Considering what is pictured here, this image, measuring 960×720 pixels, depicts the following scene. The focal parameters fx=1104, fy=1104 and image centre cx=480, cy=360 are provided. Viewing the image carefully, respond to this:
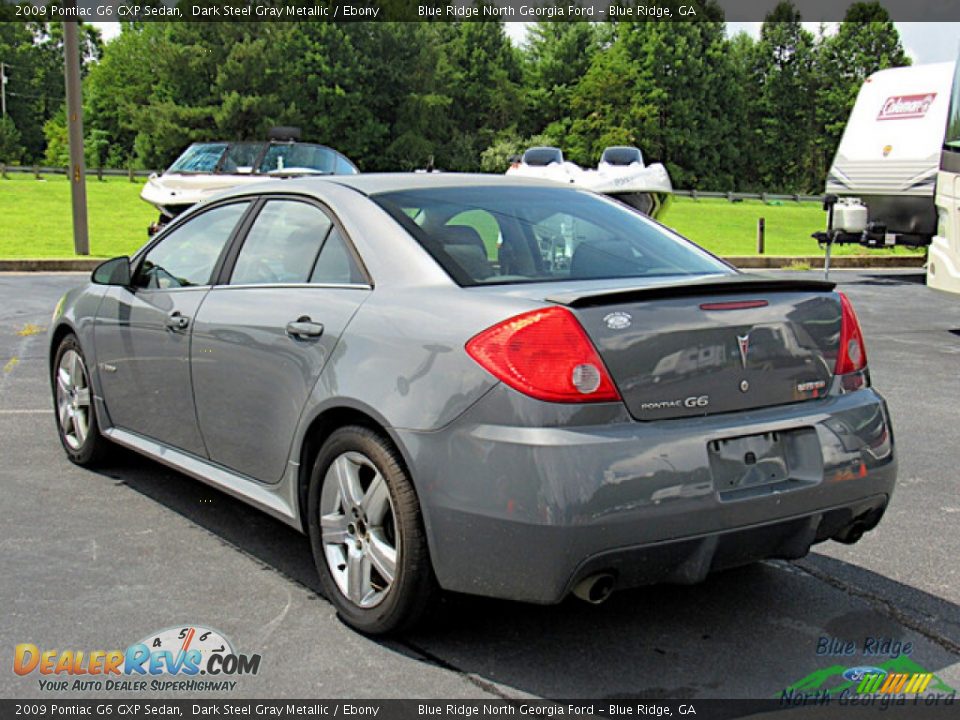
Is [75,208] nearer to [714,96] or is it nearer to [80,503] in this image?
[80,503]

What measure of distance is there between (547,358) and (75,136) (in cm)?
1625

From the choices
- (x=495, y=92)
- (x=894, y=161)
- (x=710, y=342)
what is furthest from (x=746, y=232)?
(x=495, y=92)

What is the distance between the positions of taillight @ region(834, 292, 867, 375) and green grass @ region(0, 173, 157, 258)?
50.9ft

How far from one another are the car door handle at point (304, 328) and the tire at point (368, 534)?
0.39 m

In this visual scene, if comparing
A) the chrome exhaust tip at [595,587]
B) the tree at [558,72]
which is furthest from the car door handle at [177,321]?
the tree at [558,72]

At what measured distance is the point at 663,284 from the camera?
345cm

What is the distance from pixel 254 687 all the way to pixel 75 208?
51.9ft

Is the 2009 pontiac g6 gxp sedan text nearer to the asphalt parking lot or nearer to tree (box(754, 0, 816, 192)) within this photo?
the asphalt parking lot

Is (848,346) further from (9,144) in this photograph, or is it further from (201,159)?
(9,144)

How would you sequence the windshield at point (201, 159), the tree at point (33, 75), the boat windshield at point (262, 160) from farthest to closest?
1. the tree at point (33, 75)
2. the windshield at point (201, 159)
3. the boat windshield at point (262, 160)

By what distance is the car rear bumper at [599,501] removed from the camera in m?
3.03

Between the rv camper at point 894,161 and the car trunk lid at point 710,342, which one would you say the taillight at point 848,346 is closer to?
the car trunk lid at point 710,342

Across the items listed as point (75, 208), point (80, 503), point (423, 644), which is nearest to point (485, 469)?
point (423, 644)

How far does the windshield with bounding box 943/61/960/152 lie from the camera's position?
35.0ft
